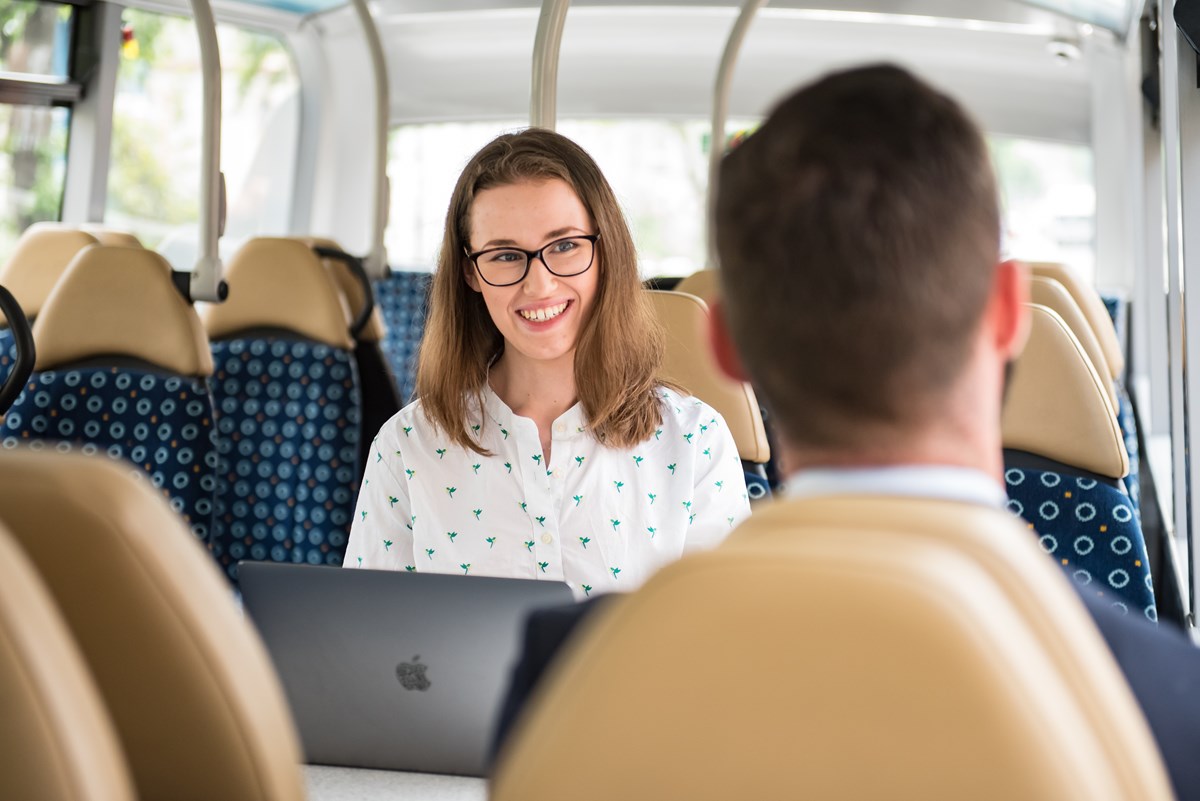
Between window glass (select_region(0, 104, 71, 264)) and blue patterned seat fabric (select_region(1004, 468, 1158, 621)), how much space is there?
12.5 ft

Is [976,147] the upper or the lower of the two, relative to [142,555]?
upper

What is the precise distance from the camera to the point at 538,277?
1.87 metres

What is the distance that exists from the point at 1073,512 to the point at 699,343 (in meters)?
0.65

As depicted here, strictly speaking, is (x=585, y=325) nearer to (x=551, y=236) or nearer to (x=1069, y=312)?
(x=551, y=236)

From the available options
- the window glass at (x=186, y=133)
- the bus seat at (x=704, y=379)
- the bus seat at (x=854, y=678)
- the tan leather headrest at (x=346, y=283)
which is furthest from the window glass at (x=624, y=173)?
the bus seat at (x=854, y=678)

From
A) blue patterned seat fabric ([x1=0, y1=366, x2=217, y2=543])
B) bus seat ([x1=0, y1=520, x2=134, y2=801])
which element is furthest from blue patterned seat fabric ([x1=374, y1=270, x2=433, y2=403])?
bus seat ([x1=0, y1=520, x2=134, y2=801])

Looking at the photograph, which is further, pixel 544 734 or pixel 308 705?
pixel 308 705

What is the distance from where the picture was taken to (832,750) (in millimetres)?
567

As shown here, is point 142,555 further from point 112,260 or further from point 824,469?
point 112,260

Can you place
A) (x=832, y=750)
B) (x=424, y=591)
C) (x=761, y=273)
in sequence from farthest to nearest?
(x=424, y=591) → (x=761, y=273) → (x=832, y=750)

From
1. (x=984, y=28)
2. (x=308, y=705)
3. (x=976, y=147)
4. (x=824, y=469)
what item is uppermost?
(x=984, y=28)

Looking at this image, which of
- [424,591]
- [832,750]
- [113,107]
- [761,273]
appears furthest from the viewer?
[113,107]

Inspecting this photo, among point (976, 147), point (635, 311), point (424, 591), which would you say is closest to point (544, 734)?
point (976, 147)

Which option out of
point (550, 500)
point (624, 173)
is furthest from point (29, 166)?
point (550, 500)
